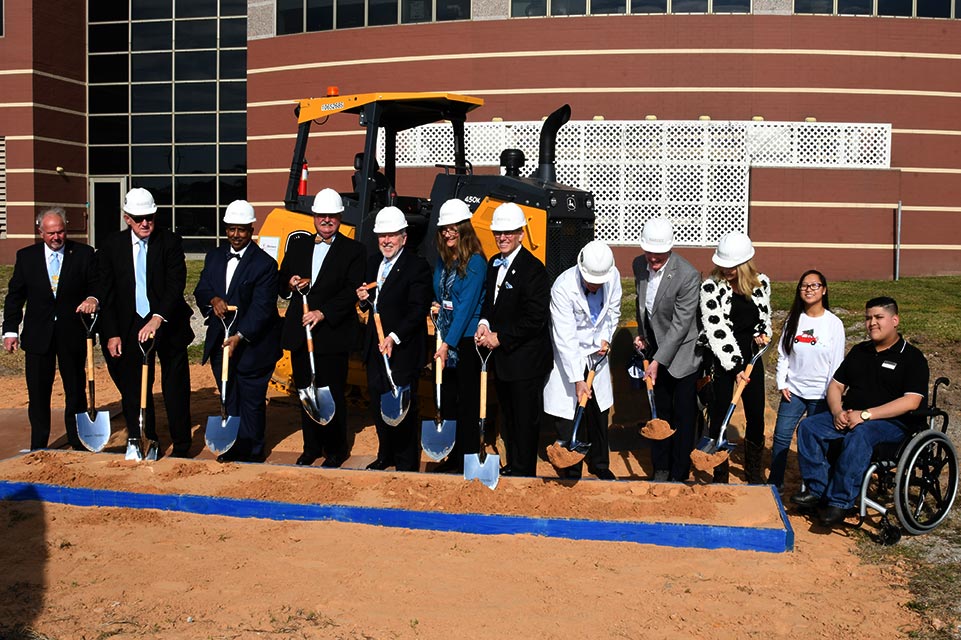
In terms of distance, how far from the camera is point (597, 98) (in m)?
21.2

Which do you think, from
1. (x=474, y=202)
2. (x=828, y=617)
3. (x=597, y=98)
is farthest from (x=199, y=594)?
(x=597, y=98)

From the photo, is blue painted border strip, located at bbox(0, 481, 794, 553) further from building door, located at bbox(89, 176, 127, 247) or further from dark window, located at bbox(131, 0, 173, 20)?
dark window, located at bbox(131, 0, 173, 20)

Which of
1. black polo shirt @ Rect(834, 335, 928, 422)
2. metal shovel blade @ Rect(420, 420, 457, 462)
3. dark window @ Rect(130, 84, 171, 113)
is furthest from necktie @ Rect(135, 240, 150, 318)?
dark window @ Rect(130, 84, 171, 113)

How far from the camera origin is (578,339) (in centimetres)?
684

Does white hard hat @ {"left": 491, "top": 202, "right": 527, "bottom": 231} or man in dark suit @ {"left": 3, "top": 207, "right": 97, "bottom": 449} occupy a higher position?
white hard hat @ {"left": 491, "top": 202, "right": 527, "bottom": 231}

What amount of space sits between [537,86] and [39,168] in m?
13.6

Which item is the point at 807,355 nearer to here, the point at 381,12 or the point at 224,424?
the point at 224,424

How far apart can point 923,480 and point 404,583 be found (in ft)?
10.9

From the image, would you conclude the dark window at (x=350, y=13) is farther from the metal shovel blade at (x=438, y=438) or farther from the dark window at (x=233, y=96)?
the metal shovel blade at (x=438, y=438)

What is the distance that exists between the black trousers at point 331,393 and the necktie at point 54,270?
2.00m

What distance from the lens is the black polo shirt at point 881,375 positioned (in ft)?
20.5

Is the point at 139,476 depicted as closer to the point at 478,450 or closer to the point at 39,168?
the point at 478,450

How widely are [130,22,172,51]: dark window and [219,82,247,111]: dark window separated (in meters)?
2.24

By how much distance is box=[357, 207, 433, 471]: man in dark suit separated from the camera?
7.26m
